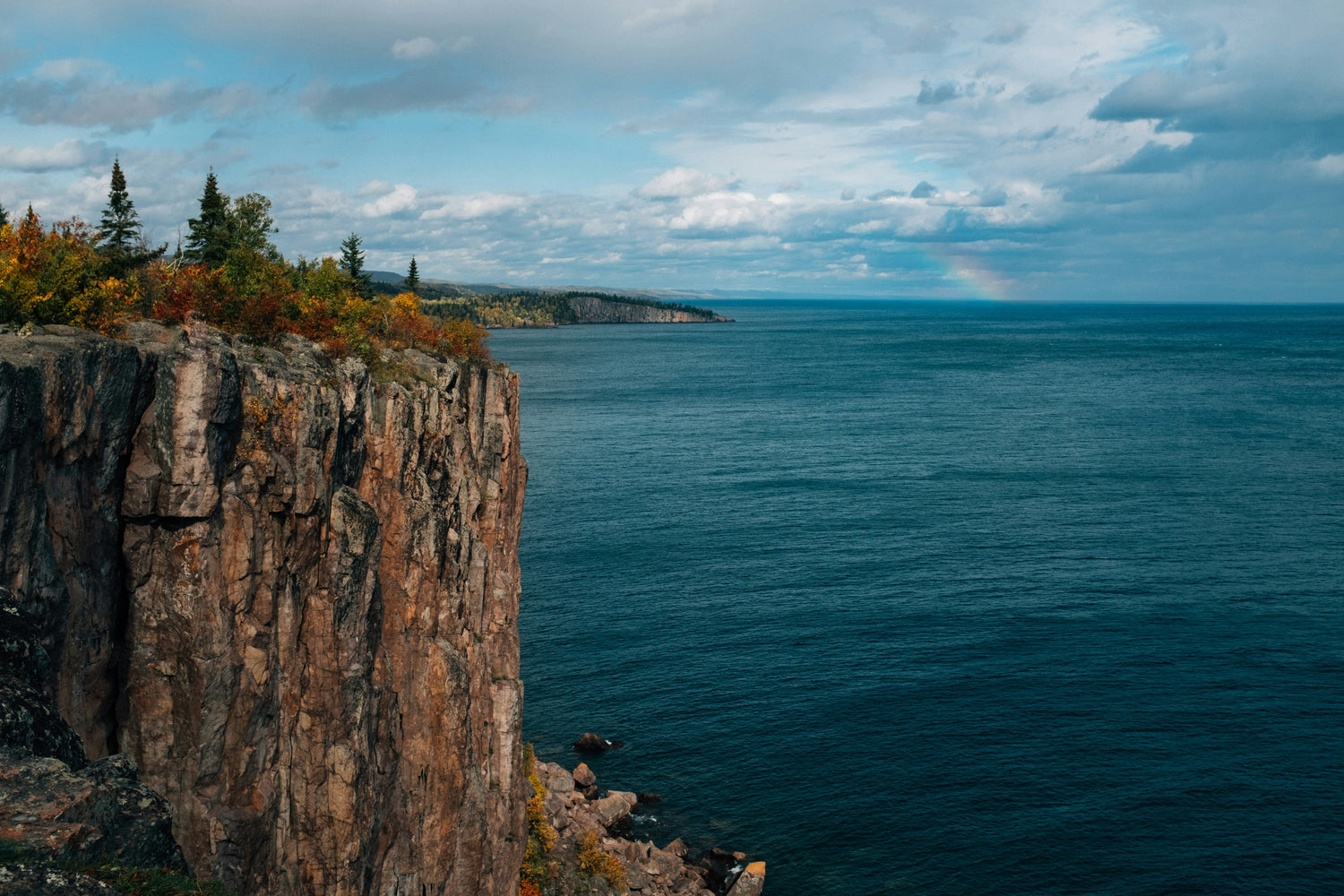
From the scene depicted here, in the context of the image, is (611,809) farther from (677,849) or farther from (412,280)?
(412,280)

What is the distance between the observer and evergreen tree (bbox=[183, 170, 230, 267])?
4962cm

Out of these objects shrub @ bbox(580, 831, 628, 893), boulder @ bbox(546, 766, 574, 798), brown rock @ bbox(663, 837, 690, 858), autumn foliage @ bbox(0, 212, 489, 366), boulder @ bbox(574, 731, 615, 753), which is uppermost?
autumn foliage @ bbox(0, 212, 489, 366)

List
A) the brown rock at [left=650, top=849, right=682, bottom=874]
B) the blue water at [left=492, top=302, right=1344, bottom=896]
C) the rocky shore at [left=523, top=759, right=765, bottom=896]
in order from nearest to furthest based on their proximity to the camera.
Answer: the rocky shore at [left=523, top=759, right=765, bottom=896] → the brown rock at [left=650, top=849, right=682, bottom=874] → the blue water at [left=492, top=302, right=1344, bottom=896]

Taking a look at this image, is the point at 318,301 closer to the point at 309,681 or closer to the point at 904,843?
the point at 309,681

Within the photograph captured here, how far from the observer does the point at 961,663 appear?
7688cm

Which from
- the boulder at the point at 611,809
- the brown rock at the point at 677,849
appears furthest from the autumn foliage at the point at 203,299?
the brown rock at the point at 677,849

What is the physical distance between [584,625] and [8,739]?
71.0 m

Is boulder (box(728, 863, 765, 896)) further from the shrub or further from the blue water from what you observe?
the shrub

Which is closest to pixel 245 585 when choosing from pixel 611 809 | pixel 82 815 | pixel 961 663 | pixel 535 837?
pixel 82 815

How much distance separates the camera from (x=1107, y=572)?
94.1 m

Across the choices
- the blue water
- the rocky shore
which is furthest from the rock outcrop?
the blue water

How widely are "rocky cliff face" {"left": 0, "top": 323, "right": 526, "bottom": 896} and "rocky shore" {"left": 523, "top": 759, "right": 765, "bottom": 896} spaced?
16.9 metres

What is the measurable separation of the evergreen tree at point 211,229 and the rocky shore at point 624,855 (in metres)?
34.3

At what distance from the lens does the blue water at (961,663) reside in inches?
2266
